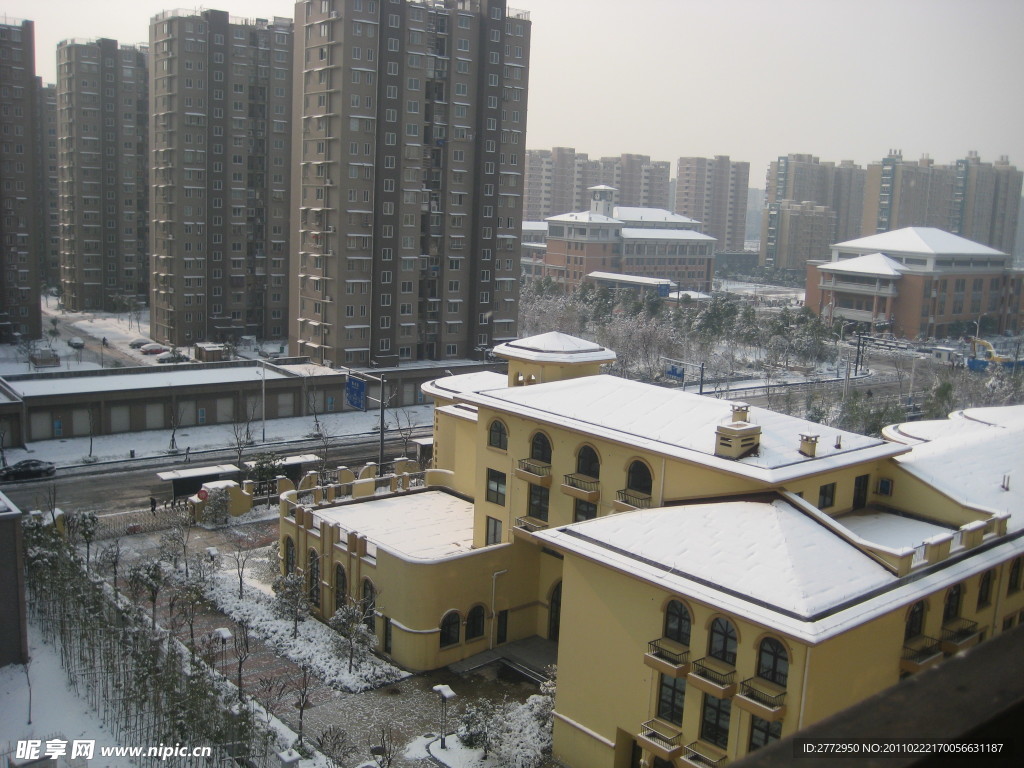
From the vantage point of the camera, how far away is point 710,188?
520 ft

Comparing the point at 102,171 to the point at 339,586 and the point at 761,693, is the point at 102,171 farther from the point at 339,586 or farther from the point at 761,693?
the point at 761,693

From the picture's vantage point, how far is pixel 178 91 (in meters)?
67.8

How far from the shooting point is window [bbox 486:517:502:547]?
88.7ft

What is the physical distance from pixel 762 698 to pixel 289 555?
670 inches

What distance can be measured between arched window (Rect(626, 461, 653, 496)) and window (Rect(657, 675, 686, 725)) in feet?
17.8

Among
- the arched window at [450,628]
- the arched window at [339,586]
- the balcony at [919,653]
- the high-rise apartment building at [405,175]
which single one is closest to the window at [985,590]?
the balcony at [919,653]

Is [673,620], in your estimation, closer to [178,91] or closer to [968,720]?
[968,720]

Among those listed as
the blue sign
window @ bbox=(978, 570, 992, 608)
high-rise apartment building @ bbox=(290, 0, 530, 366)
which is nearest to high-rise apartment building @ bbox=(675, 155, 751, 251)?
high-rise apartment building @ bbox=(290, 0, 530, 366)

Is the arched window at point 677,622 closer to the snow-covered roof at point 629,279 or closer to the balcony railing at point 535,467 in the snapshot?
the balcony railing at point 535,467

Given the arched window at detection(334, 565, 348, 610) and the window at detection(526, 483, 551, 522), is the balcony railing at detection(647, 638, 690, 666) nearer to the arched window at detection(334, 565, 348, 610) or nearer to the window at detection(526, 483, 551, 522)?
the window at detection(526, 483, 551, 522)

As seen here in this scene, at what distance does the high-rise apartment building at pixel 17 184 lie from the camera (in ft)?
218

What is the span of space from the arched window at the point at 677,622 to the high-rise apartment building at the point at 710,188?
146 metres

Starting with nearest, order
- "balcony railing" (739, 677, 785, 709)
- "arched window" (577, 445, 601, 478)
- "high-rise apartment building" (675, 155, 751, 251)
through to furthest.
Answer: "balcony railing" (739, 677, 785, 709), "arched window" (577, 445, 601, 478), "high-rise apartment building" (675, 155, 751, 251)

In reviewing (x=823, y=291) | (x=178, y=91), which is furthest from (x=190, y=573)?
(x=823, y=291)
